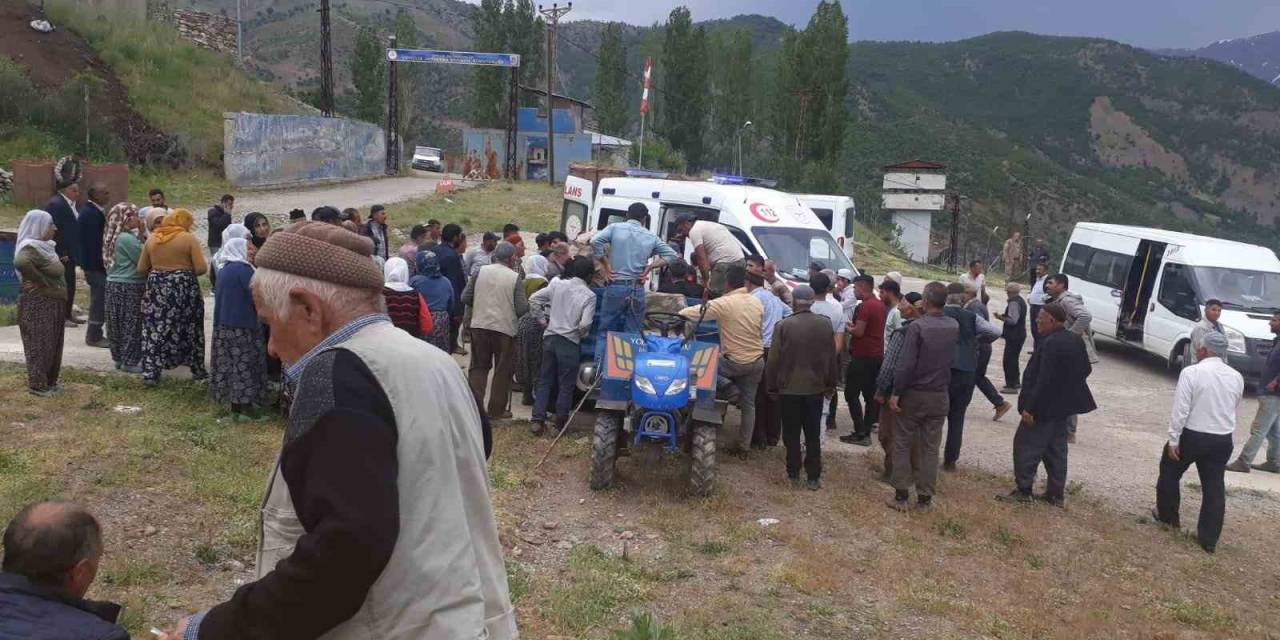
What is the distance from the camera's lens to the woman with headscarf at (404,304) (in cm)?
788

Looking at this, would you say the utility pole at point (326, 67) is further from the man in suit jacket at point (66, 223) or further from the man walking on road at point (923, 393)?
the man walking on road at point (923, 393)

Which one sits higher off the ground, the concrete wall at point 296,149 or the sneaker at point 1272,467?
the concrete wall at point 296,149

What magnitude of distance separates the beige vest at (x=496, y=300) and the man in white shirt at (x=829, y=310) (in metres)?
2.80

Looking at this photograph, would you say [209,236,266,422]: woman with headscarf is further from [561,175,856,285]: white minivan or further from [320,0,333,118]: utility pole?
[320,0,333,118]: utility pole

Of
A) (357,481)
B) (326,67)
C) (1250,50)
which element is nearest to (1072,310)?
(357,481)

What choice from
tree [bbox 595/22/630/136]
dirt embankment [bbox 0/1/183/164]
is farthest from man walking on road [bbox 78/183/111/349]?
tree [bbox 595/22/630/136]

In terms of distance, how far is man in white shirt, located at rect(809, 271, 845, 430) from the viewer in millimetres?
8789

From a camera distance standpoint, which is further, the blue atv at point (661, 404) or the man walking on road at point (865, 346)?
the man walking on road at point (865, 346)

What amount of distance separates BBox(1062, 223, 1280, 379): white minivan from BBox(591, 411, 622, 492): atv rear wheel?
10.2 m

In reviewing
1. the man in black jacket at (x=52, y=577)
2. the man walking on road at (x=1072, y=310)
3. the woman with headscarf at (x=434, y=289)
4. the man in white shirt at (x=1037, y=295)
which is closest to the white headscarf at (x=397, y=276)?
the woman with headscarf at (x=434, y=289)

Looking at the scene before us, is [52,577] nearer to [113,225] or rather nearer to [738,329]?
[738,329]

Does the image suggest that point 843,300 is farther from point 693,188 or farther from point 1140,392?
point 1140,392

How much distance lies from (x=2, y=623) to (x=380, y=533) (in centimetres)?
118

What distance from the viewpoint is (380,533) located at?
6.13ft
